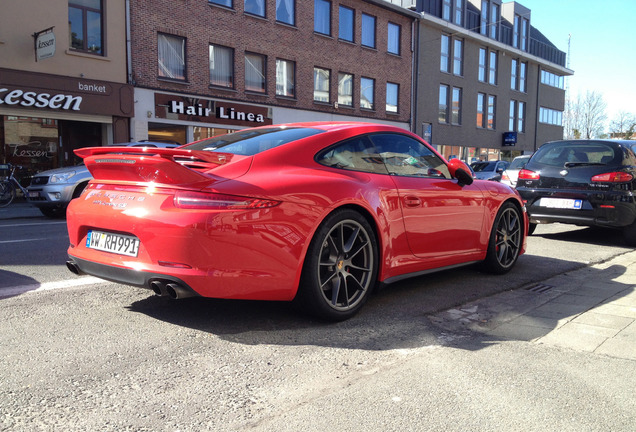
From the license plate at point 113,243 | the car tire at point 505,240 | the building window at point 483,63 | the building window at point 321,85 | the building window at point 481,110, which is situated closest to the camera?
the license plate at point 113,243

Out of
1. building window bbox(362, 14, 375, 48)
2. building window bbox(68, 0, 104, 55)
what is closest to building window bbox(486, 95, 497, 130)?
building window bbox(362, 14, 375, 48)

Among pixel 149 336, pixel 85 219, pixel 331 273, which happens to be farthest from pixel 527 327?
pixel 85 219

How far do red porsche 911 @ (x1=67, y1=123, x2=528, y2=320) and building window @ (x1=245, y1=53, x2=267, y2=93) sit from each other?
59.2 ft

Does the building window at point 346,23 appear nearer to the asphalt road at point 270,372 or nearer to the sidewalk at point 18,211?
the sidewalk at point 18,211

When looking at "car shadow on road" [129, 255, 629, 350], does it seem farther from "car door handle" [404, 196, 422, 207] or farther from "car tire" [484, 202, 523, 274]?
"car door handle" [404, 196, 422, 207]

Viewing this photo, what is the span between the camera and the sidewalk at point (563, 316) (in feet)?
11.2

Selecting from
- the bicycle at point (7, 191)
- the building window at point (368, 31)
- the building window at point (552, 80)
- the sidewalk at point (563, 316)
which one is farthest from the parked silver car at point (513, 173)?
the building window at point (552, 80)

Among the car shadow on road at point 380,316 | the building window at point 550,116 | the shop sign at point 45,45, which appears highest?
the building window at point 550,116

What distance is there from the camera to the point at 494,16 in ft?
119

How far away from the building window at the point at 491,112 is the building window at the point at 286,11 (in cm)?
1878

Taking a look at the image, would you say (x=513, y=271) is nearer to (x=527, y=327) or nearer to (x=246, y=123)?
(x=527, y=327)

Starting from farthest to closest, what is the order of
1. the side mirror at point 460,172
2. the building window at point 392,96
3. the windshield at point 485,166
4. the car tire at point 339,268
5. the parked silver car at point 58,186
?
the building window at point 392,96 < the windshield at point 485,166 < the parked silver car at point 58,186 < the side mirror at point 460,172 < the car tire at point 339,268

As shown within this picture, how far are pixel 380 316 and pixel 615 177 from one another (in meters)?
5.27

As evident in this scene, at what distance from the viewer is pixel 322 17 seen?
24312 millimetres
